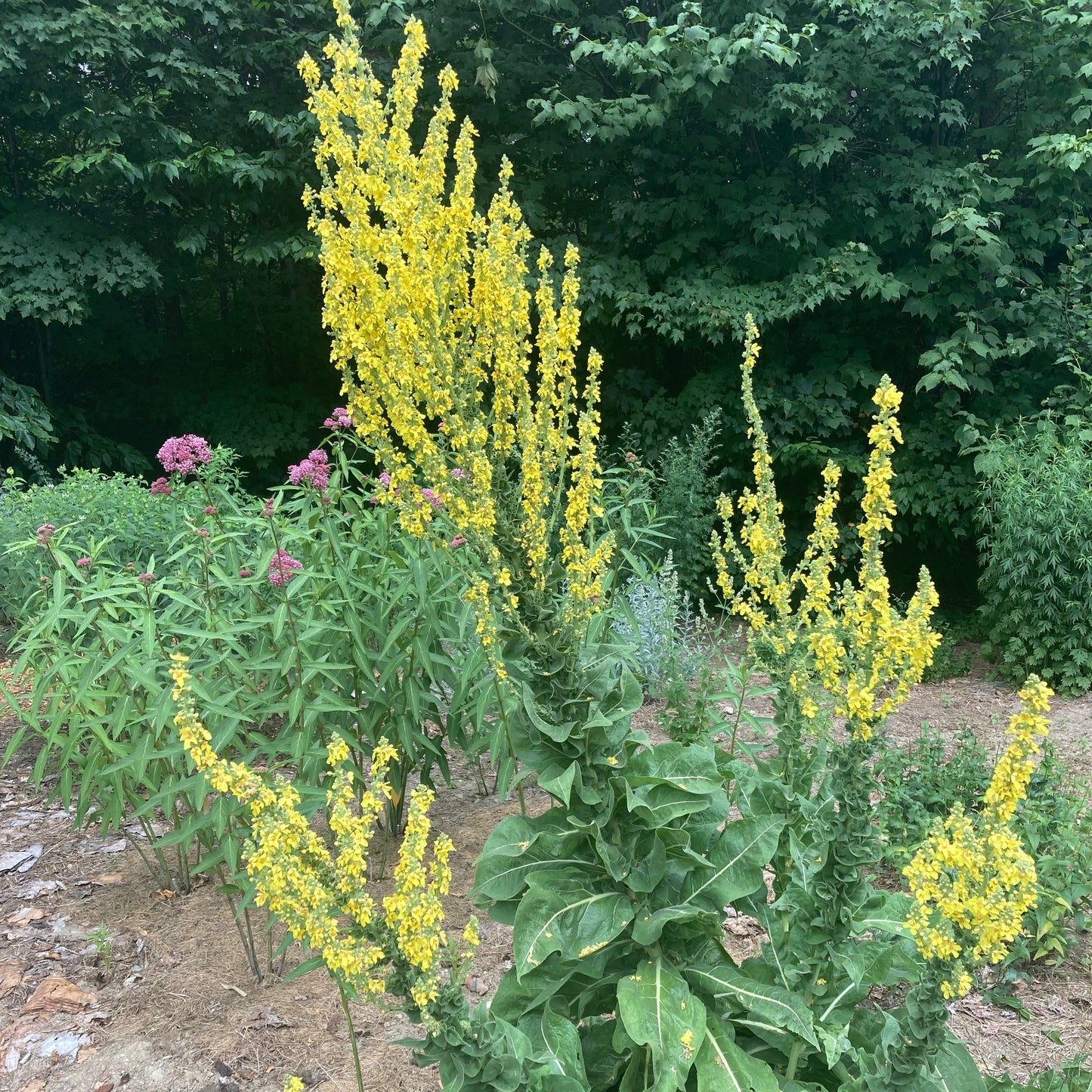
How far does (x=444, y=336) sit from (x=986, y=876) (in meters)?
1.61

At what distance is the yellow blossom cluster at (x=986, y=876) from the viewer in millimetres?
1375

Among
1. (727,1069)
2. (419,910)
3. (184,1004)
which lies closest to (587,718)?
(419,910)

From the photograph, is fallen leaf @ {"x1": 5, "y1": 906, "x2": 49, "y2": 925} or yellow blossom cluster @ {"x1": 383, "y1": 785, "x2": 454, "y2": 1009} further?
fallen leaf @ {"x1": 5, "y1": 906, "x2": 49, "y2": 925}

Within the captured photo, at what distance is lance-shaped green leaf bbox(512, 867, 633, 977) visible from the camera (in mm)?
1951

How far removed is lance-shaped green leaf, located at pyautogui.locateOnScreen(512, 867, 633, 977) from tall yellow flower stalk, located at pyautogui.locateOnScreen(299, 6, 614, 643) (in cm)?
68

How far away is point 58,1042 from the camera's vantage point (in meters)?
2.87

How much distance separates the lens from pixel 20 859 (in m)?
4.09

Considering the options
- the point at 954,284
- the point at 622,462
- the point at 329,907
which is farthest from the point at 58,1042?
the point at 954,284

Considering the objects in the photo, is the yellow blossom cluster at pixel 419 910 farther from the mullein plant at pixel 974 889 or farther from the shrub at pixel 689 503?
the shrub at pixel 689 503

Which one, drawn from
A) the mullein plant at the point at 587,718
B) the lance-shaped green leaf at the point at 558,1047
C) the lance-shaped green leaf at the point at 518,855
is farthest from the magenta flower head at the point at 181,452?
the lance-shaped green leaf at the point at 558,1047

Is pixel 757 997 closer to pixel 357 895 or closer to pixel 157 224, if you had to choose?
pixel 357 895

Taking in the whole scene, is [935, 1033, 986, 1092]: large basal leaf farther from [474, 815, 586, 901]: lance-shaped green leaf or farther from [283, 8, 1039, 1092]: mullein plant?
[474, 815, 586, 901]: lance-shaped green leaf

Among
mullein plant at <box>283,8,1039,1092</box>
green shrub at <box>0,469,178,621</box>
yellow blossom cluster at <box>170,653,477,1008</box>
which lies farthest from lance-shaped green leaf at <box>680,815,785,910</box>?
green shrub at <box>0,469,178,621</box>

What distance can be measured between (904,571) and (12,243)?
1010 centimetres
